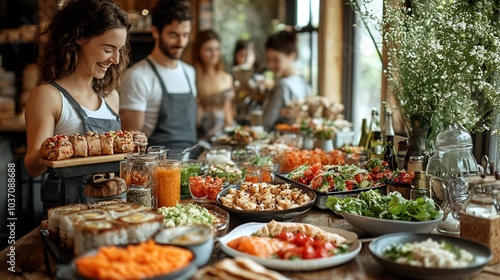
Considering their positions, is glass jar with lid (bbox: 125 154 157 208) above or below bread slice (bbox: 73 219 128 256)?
above

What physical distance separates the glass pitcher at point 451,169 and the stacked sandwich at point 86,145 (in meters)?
1.36

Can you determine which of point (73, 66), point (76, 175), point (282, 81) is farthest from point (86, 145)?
point (282, 81)

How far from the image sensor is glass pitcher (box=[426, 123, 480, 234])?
2223mm

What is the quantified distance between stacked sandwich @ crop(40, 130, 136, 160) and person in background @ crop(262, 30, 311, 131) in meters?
2.52

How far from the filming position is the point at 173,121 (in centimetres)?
408

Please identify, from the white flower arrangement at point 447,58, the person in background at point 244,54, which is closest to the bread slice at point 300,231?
the white flower arrangement at point 447,58

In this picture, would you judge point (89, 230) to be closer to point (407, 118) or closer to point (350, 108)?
point (407, 118)

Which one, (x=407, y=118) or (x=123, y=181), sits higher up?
(x=407, y=118)

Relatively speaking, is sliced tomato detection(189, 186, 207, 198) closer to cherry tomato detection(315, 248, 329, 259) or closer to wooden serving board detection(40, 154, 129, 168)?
wooden serving board detection(40, 154, 129, 168)

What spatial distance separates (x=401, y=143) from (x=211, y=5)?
5.35m

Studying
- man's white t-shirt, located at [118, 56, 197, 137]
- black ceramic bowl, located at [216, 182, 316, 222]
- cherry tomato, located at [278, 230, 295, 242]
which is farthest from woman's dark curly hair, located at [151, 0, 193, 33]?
cherry tomato, located at [278, 230, 295, 242]

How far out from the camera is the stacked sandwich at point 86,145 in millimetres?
2273

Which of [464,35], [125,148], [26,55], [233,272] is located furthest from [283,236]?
[26,55]

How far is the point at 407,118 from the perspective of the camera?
2.85 metres
